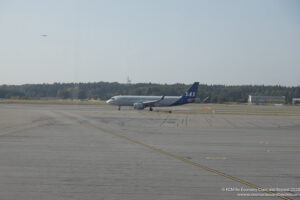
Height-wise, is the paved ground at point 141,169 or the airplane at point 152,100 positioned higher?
the airplane at point 152,100

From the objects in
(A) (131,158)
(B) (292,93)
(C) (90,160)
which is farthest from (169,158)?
(B) (292,93)

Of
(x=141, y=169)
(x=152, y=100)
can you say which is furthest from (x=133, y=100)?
(x=141, y=169)

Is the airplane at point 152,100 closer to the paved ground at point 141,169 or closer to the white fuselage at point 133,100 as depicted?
the white fuselage at point 133,100

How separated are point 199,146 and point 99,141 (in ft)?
19.6

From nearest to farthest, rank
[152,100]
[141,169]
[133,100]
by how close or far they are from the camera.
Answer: [141,169]
[133,100]
[152,100]

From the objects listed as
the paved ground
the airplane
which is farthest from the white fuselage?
the paved ground

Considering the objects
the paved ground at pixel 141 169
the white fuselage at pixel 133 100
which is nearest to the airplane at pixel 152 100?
the white fuselage at pixel 133 100

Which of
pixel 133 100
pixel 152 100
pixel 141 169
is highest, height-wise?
pixel 152 100

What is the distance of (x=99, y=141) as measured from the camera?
18281 mm

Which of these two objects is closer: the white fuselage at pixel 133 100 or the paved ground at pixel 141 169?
the paved ground at pixel 141 169

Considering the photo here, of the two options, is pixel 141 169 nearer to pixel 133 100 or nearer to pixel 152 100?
pixel 133 100

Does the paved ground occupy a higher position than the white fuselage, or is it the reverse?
the white fuselage

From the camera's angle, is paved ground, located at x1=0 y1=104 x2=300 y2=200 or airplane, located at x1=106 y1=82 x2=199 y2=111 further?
airplane, located at x1=106 y1=82 x2=199 y2=111

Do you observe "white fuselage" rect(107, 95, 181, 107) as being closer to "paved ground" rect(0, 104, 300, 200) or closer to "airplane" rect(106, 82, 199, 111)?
"airplane" rect(106, 82, 199, 111)
